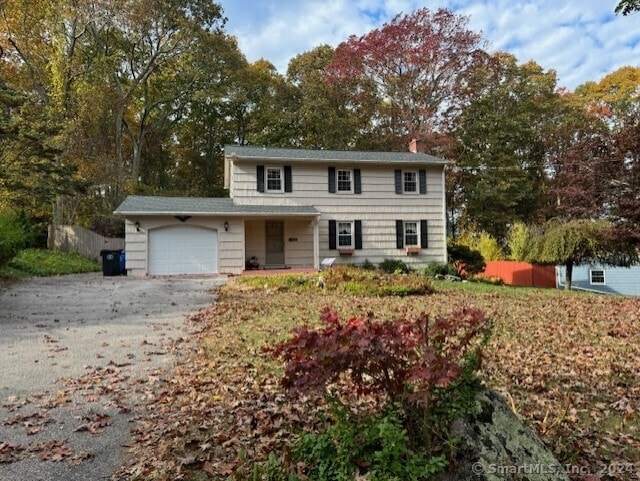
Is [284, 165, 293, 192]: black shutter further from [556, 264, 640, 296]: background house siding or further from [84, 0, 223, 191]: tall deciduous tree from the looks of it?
[556, 264, 640, 296]: background house siding

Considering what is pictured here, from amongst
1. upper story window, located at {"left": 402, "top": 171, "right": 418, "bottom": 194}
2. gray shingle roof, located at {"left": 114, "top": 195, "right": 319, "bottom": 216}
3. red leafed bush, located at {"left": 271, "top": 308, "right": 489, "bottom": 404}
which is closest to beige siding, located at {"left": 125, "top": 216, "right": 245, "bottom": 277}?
gray shingle roof, located at {"left": 114, "top": 195, "right": 319, "bottom": 216}

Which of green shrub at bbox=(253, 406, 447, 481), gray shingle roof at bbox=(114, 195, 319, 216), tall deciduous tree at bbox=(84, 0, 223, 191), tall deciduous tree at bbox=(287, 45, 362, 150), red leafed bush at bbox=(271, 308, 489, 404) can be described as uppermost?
tall deciduous tree at bbox=(84, 0, 223, 191)

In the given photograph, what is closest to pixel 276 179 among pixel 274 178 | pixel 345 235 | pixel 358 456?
pixel 274 178

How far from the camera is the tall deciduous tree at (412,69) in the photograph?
24.8 meters

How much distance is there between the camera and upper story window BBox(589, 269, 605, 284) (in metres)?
19.6

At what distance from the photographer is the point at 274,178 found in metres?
17.6

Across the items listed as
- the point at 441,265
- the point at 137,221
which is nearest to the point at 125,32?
the point at 137,221

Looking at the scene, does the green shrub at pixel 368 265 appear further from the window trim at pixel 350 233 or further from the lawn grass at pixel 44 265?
the lawn grass at pixel 44 265

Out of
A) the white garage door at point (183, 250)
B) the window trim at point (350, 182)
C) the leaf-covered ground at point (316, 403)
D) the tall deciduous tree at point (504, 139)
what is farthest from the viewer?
the tall deciduous tree at point (504, 139)

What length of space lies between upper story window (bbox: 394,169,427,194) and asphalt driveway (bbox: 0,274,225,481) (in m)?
10.9

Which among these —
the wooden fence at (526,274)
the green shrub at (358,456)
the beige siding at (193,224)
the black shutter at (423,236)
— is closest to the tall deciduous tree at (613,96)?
the wooden fence at (526,274)

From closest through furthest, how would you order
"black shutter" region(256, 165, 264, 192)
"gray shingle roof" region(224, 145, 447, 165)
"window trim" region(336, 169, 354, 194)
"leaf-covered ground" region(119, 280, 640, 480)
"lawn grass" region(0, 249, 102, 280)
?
"leaf-covered ground" region(119, 280, 640, 480)
"lawn grass" region(0, 249, 102, 280)
"gray shingle roof" region(224, 145, 447, 165)
"black shutter" region(256, 165, 264, 192)
"window trim" region(336, 169, 354, 194)

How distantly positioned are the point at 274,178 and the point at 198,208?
3.42 m

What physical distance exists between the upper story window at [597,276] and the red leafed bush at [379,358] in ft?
68.2
